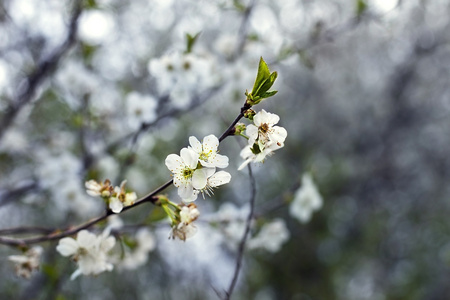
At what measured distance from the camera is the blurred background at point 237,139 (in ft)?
6.19

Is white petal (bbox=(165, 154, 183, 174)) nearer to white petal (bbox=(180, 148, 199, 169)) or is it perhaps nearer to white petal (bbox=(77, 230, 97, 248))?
white petal (bbox=(180, 148, 199, 169))

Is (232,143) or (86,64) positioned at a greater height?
(232,143)

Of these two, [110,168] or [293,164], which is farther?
[293,164]

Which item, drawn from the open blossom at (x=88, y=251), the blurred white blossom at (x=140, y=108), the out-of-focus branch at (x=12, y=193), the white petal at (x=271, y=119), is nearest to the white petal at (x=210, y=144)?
the white petal at (x=271, y=119)

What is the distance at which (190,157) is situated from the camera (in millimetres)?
739

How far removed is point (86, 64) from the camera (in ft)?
6.69

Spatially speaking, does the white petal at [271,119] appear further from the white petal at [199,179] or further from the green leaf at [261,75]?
the white petal at [199,179]

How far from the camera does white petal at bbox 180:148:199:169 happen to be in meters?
0.74

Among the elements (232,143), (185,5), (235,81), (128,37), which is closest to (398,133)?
(232,143)

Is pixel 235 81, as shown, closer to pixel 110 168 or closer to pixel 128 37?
pixel 110 168

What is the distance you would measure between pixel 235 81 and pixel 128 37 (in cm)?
334

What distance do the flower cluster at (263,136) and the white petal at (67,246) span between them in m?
0.47

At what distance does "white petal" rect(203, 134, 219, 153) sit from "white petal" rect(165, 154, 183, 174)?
6 cm

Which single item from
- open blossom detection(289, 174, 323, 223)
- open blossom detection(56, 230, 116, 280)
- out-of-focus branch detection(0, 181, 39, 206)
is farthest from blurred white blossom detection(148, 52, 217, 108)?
open blossom detection(56, 230, 116, 280)
